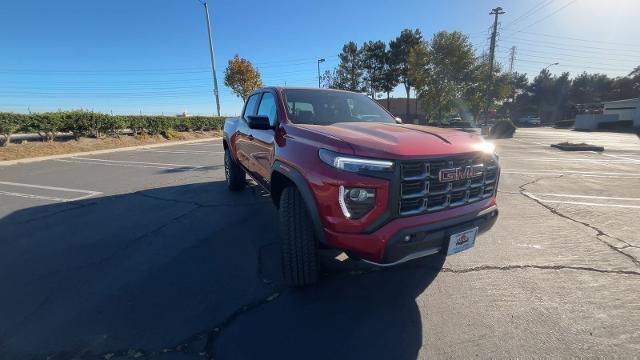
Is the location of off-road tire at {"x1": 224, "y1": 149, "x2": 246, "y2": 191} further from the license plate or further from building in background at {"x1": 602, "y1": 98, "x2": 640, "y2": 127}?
building in background at {"x1": 602, "y1": 98, "x2": 640, "y2": 127}

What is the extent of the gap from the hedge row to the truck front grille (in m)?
15.8

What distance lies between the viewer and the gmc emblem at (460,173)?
95.5 inches

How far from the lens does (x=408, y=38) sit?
4178 centimetres

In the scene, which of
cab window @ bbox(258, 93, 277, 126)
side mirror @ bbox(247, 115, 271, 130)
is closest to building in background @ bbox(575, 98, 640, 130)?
cab window @ bbox(258, 93, 277, 126)

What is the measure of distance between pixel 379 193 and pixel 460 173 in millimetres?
771

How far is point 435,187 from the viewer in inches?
96.0

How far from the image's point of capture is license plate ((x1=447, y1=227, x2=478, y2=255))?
246cm

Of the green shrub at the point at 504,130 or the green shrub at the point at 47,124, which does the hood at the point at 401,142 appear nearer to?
the green shrub at the point at 47,124

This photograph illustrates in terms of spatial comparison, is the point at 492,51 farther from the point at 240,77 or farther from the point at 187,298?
the point at 187,298

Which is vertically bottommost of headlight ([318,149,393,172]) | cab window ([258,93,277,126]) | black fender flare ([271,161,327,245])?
black fender flare ([271,161,327,245])

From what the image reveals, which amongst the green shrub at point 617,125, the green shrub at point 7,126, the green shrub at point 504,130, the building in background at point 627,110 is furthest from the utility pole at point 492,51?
the green shrub at point 7,126

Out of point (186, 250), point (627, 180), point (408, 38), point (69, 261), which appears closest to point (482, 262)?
point (186, 250)

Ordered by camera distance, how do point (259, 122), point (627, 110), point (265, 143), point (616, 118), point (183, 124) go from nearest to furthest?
point (259, 122), point (265, 143), point (183, 124), point (616, 118), point (627, 110)

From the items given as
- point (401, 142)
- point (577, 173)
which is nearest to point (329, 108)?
point (401, 142)
